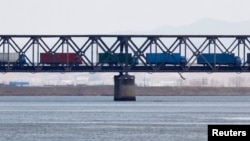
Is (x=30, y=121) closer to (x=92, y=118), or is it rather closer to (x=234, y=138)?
(x=92, y=118)

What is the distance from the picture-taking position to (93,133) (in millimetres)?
99750

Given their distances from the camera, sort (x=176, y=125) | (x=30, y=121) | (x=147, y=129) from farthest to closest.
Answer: (x=30, y=121) < (x=176, y=125) < (x=147, y=129)

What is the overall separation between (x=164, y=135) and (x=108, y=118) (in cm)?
3304

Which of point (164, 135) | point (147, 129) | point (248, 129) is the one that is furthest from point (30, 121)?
point (248, 129)

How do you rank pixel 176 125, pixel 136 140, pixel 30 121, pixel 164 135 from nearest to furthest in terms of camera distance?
pixel 136 140 < pixel 164 135 < pixel 176 125 < pixel 30 121

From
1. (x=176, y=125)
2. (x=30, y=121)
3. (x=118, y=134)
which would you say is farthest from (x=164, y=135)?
(x=30, y=121)

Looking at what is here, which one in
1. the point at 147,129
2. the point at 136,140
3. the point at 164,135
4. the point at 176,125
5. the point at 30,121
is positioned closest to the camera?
the point at 136,140

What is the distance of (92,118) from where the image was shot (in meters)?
130

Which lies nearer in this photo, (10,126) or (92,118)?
(10,126)

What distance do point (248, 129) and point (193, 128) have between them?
42985 millimetres

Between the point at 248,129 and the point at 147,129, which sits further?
the point at 147,129

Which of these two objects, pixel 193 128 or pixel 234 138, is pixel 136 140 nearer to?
pixel 193 128

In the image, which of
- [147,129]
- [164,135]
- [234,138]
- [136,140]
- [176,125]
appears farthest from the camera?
[176,125]

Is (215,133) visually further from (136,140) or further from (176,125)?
(176,125)
